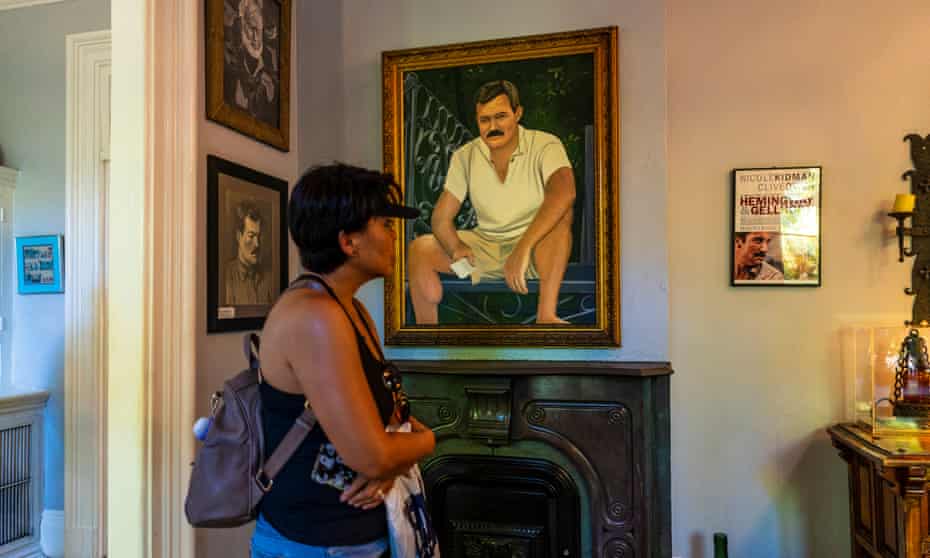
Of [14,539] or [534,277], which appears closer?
[534,277]

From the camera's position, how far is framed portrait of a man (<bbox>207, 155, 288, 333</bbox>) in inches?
72.1

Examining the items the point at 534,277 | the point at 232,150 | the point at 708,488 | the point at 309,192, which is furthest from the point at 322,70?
the point at 708,488

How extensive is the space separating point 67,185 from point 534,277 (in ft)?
8.35

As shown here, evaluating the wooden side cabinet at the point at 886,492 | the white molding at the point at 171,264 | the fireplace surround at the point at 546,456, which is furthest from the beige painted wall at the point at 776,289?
the white molding at the point at 171,264

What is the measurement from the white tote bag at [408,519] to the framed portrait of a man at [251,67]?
130 cm

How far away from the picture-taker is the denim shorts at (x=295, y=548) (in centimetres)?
110

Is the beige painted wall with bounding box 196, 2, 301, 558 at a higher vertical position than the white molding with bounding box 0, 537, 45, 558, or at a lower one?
higher

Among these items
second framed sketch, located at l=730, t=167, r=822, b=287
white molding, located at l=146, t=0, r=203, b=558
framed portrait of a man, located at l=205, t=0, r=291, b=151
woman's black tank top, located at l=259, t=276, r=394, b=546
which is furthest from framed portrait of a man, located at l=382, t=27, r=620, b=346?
woman's black tank top, located at l=259, t=276, r=394, b=546

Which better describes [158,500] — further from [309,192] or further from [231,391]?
[309,192]

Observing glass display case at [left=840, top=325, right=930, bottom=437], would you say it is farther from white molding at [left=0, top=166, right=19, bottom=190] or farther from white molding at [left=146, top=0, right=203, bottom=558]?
white molding at [left=0, top=166, right=19, bottom=190]

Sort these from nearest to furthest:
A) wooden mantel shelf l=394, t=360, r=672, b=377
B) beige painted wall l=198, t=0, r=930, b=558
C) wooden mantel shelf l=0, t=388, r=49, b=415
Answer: wooden mantel shelf l=394, t=360, r=672, b=377 → beige painted wall l=198, t=0, r=930, b=558 → wooden mantel shelf l=0, t=388, r=49, b=415

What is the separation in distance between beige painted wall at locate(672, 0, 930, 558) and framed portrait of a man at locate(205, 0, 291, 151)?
5.81 ft

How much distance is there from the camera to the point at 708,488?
2.70m

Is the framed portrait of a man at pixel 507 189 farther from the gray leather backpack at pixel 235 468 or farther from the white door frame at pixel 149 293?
the gray leather backpack at pixel 235 468
